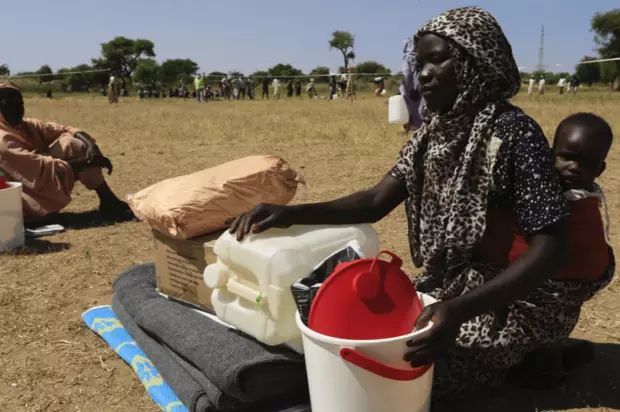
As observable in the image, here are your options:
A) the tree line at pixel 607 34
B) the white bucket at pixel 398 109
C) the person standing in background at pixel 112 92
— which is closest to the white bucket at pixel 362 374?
the white bucket at pixel 398 109

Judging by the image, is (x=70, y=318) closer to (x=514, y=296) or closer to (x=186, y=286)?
(x=186, y=286)

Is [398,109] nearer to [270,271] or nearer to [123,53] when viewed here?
[270,271]

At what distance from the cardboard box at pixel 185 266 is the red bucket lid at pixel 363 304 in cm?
85

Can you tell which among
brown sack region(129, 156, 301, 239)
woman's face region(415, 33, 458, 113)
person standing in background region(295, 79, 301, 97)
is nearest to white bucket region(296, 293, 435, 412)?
woman's face region(415, 33, 458, 113)

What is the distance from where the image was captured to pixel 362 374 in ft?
5.43

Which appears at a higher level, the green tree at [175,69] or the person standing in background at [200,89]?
the green tree at [175,69]

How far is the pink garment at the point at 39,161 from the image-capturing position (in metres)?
4.70

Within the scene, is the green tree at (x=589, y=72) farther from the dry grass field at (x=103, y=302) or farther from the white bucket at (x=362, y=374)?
the white bucket at (x=362, y=374)

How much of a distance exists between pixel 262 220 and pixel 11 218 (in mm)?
2697

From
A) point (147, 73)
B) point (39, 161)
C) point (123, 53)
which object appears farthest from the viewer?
point (123, 53)

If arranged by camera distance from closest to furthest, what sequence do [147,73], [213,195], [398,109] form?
[213,195], [398,109], [147,73]

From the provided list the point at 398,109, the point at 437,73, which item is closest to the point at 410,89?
the point at 398,109

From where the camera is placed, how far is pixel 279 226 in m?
2.14

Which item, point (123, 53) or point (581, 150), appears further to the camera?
point (123, 53)
